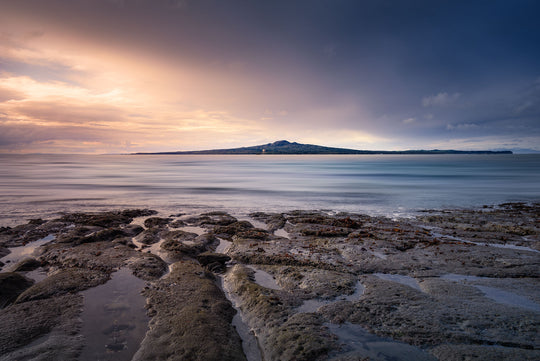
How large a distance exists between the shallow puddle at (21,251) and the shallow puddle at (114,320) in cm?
505

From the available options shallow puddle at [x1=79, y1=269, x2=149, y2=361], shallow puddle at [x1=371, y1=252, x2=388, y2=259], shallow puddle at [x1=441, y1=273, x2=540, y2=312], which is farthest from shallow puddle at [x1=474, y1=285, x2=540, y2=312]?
shallow puddle at [x1=79, y1=269, x2=149, y2=361]

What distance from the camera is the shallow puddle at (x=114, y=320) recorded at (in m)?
5.68

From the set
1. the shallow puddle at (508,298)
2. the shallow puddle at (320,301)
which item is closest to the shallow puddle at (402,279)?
the shallow puddle at (320,301)

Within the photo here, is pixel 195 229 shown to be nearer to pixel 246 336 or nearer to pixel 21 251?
pixel 21 251

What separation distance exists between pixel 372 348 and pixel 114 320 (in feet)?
19.1

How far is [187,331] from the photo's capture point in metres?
6.04

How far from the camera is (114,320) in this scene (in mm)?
6758

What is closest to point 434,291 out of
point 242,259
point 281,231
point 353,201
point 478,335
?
point 478,335

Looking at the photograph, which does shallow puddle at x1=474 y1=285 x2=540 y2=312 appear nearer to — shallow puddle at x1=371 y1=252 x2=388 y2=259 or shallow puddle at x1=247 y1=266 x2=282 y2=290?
shallow puddle at x1=371 y1=252 x2=388 y2=259

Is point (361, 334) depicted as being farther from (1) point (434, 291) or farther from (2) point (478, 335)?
(1) point (434, 291)

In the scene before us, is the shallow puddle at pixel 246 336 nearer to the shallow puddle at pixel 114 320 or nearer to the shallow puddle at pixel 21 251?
the shallow puddle at pixel 114 320

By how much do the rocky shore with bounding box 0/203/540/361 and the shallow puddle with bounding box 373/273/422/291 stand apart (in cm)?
6

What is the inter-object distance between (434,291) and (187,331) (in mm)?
6679

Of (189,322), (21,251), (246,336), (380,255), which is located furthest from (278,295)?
(21,251)
